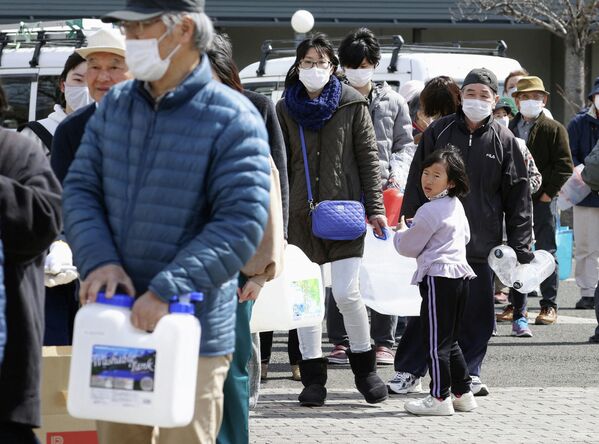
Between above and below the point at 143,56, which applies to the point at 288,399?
below

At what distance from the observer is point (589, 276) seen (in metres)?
13.0

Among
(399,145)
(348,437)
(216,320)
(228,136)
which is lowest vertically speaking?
(348,437)

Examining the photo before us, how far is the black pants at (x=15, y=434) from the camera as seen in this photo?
425cm

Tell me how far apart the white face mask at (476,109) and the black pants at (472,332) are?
87 centimetres

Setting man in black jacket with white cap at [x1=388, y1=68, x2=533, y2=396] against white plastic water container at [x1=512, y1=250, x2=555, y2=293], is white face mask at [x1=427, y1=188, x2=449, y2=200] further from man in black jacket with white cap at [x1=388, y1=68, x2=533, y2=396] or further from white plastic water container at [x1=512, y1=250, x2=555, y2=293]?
white plastic water container at [x1=512, y1=250, x2=555, y2=293]

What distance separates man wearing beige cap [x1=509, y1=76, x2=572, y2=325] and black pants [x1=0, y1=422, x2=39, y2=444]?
8.12 m

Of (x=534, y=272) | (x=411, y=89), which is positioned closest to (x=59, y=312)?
(x=534, y=272)

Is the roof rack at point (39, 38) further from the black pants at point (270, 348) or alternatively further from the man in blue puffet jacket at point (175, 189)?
the man in blue puffet jacket at point (175, 189)

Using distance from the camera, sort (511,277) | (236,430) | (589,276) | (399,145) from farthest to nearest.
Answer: (589,276)
(399,145)
(511,277)
(236,430)

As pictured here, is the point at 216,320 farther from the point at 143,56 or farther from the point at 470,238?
the point at 470,238

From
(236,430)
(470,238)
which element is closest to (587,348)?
(470,238)

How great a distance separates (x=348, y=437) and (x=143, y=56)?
3.34 metres

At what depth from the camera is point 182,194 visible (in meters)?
4.17

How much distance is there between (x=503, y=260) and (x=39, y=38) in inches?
326
